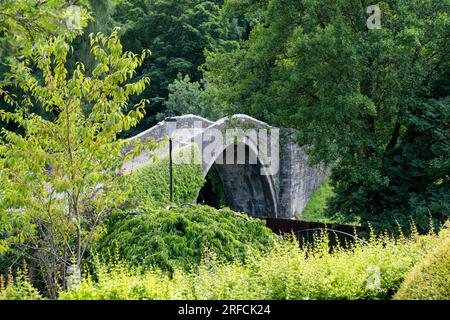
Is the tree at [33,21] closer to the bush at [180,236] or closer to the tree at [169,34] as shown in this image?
the bush at [180,236]

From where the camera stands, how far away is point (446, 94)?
13.2m

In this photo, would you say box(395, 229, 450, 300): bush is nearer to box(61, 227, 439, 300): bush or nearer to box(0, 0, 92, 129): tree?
box(61, 227, 439, 300): bush

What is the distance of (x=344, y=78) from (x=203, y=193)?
11.0m

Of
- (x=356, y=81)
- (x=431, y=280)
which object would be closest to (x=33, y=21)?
(x=431, y=280)

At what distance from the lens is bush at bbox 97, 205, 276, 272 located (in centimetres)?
837

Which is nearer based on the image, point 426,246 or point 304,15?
point 426,246

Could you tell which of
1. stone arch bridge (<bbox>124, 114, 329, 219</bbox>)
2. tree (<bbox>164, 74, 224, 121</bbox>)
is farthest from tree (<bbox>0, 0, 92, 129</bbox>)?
tree (<bbox>164, 74, 224, 121</bbox>)

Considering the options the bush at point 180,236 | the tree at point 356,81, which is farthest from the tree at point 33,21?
the tree at point 356,81

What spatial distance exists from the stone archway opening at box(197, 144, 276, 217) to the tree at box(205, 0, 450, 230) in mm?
7521

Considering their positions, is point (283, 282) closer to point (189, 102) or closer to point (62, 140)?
point (62, 140)

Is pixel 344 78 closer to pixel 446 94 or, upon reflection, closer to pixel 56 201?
pixel 446 94

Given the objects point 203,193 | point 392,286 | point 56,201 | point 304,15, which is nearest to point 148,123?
point 203,193

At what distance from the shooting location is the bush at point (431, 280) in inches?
203

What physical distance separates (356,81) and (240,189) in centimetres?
1064
